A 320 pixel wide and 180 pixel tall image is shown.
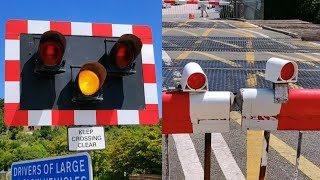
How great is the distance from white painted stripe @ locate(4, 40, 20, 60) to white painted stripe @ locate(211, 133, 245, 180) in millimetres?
2590

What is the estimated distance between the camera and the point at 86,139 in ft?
9.81

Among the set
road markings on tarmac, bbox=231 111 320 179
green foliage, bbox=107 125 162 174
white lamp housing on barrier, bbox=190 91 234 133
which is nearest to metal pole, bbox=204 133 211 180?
white lamp housing on barrier, bbox=190 91 234 133

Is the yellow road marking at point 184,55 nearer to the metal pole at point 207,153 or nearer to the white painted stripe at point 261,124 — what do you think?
the metal pole at point 207,153

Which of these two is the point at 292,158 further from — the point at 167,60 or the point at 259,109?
the point at 167,60

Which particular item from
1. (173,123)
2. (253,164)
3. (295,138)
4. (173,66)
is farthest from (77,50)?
(173,66)

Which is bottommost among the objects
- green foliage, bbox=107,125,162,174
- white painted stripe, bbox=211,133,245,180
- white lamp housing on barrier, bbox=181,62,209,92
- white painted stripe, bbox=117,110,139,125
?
green foliage, bbox=107,125,162,174

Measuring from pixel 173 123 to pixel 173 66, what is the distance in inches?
182

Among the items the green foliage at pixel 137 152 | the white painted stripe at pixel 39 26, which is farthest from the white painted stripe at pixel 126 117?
the green foliage at pixel 137 152

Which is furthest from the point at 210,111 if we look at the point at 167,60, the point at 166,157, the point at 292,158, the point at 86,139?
the point at 167,60

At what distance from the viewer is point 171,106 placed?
305 centimetres

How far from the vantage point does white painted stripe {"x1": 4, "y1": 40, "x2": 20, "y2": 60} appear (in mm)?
3189

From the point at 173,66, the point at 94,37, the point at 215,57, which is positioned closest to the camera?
the point at 94,37

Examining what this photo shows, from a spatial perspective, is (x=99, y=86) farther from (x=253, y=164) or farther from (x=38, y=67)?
(x=253, y=164)

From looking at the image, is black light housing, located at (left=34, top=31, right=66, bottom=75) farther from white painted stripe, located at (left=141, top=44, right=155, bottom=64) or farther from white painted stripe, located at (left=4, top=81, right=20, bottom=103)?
white painted stripe, located at (left=141, top=44, right=155, bottom=64)
